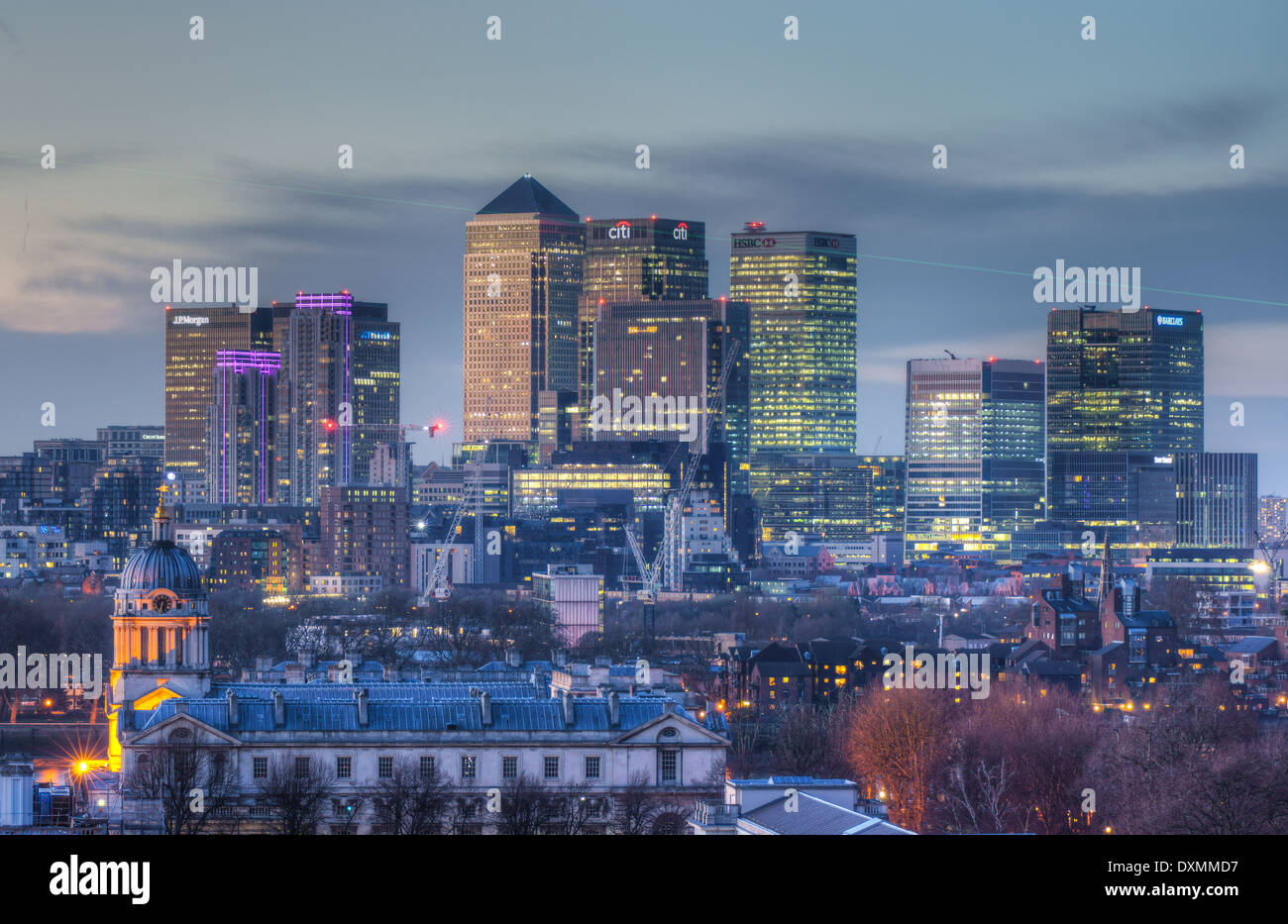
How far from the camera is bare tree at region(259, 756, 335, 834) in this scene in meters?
31.7

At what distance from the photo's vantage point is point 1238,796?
35938 millimetres

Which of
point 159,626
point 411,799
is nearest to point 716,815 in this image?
point 411,799

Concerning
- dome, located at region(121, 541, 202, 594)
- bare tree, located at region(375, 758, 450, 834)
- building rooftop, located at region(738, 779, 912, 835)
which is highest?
dome, located at region(121, 541, 202, 594)

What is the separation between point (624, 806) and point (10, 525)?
5462 inches

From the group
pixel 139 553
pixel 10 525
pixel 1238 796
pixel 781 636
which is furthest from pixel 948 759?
pixel 10 525

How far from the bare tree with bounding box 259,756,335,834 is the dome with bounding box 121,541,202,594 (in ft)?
41.8

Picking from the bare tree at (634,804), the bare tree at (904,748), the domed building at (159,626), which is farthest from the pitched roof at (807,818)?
the domed building at (159,626)

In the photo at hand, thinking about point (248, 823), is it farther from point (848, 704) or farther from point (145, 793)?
point (848, 704)

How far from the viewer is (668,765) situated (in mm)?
38062

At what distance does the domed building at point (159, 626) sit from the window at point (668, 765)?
44.5 ft

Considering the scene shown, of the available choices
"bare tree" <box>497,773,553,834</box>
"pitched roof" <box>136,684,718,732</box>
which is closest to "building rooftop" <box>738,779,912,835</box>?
"bare tree" <box>497,773,553,834</box>

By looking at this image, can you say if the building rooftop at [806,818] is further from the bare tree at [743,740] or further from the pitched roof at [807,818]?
the bare tree at [743,740]

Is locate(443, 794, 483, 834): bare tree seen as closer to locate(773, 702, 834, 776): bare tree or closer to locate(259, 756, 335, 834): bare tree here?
locate(259, 756, 335, 834): bare tree

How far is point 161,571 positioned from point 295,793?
17831mm
